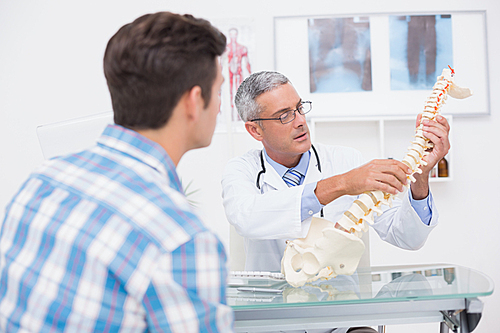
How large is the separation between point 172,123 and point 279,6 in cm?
225

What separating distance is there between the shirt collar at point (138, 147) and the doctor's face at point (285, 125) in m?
1.04

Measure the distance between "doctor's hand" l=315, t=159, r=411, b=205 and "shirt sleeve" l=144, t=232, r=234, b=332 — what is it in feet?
2.38

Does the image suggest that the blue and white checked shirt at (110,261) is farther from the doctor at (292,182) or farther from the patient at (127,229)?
the doctor at (292,182)

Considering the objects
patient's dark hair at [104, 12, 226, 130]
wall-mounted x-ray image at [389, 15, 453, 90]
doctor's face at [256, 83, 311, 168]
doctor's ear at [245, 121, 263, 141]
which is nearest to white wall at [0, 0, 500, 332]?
wall-mounted x-ray image at [389, 15, 453, 90]

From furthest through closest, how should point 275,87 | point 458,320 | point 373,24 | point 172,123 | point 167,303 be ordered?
point 373,24 < point 275,87 < point 458,320 < point 172,123 < point 167,303

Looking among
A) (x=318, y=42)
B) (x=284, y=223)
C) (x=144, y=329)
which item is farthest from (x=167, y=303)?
(x=318, y=42)

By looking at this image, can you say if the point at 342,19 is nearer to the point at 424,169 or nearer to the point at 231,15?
the point at 231,15

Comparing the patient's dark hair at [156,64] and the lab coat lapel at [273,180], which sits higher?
the patient's dark hair at [156,64]

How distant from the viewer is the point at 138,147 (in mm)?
793

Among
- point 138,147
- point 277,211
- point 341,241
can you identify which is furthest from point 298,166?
point 138,147

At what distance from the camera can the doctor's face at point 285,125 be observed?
5.92 ft

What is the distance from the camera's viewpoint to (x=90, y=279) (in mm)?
657

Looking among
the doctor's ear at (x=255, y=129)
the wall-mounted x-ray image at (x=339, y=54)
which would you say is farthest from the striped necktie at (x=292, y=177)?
the wall-mounted x-ray image at (x=339, y=54)

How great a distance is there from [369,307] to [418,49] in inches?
89.4
